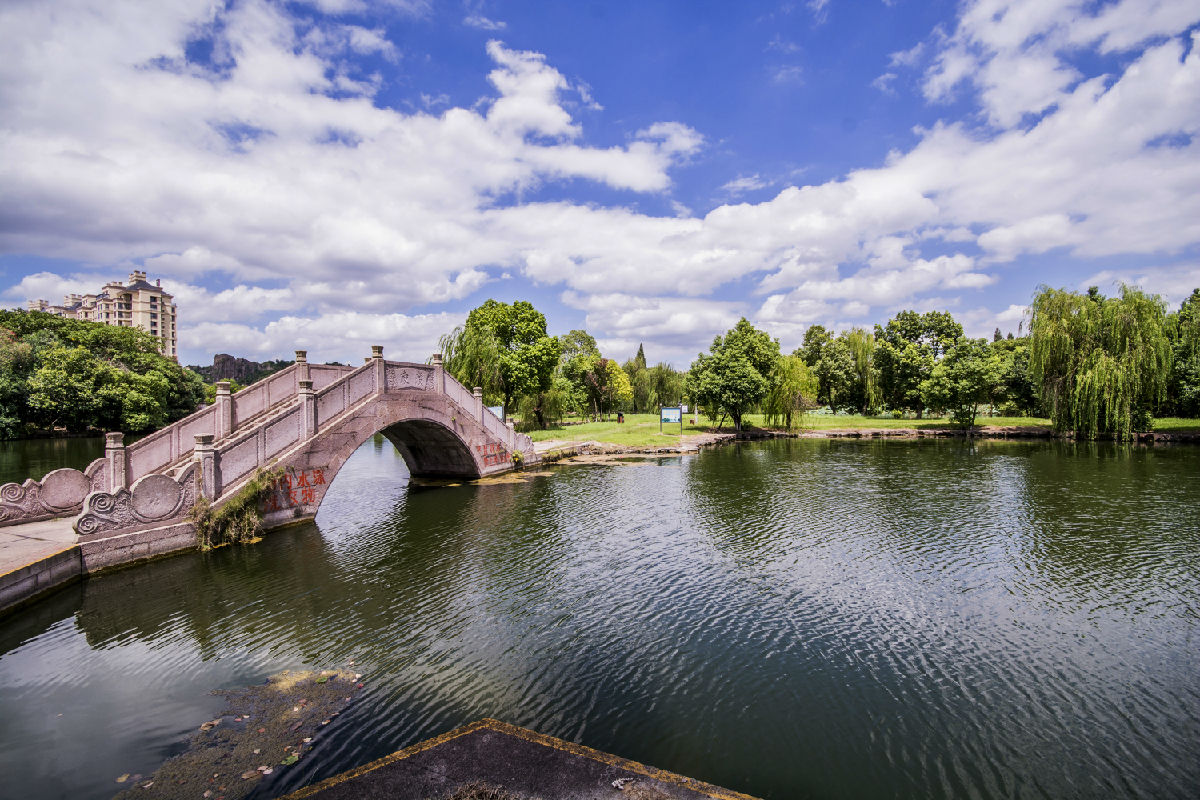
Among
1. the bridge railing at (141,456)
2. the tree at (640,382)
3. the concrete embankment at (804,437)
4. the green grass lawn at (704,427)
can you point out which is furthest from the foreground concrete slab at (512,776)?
the tree at (640,382)

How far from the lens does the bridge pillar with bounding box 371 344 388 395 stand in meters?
23.7

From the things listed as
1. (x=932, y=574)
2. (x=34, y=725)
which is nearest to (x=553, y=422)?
(x=932, y=574)

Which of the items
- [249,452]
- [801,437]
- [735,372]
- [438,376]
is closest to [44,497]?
[249,452]

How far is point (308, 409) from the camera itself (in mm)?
20219

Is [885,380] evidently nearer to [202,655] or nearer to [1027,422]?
[1027,422]

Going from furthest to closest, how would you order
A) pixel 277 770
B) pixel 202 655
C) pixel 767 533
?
1. pixel 767 533
2. pixel 202 655
3. pixel 277 770

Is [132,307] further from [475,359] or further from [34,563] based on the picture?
[34,563]

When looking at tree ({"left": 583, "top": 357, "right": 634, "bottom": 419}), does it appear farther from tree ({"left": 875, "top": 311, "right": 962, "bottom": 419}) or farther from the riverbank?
tree ({"left": 875, "top": 311, "right": 962, "bottom": 419})

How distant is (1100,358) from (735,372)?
90.0 ft

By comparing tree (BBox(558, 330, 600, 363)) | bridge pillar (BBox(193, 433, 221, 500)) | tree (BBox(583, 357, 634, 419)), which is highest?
tree (BBox(558, 330, 600, 363))

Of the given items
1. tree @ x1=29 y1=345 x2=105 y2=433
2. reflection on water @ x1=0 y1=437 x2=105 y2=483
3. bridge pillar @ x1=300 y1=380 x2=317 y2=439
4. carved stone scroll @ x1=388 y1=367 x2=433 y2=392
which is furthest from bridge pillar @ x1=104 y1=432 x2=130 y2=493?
tree @ x1=29 y1=345 x2=105 y2=433

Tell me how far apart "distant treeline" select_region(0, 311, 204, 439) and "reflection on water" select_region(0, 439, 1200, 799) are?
5303 cm

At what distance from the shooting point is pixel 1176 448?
41250 millimetres

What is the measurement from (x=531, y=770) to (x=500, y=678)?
340 centimetres
